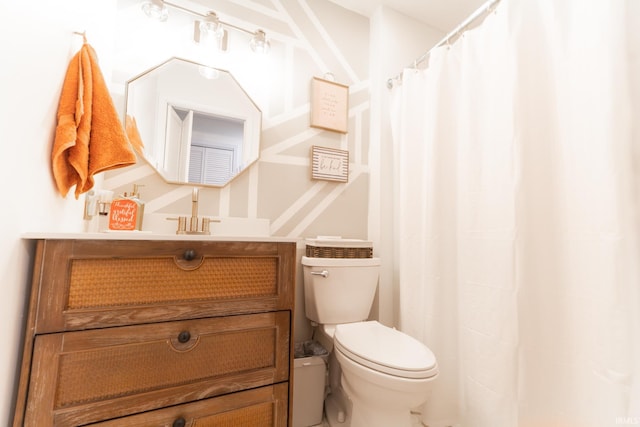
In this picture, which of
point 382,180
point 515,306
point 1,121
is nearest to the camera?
point 1,121

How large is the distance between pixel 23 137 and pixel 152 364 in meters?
0.60

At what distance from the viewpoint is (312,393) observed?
129 cm

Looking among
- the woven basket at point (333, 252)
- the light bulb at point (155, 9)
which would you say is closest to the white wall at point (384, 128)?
the woven basket at point (333, 252)

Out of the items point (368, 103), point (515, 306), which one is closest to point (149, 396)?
point (515, 306)

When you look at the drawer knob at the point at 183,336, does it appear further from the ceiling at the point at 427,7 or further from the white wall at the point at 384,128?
the ceiling at the point at 427,7

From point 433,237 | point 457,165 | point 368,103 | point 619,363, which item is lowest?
point 619,363

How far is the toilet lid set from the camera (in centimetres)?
92

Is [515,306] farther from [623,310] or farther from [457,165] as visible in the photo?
[457,165]

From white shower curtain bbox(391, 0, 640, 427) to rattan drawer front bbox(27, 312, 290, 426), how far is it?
782mm

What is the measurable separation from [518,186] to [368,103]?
3.78ft

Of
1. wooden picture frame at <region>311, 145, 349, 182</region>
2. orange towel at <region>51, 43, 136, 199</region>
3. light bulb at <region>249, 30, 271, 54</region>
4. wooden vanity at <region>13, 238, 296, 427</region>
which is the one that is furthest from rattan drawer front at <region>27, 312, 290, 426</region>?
light bulb at <region>249, 30, 271, 54</region>

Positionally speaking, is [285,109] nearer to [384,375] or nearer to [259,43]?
[259,43]

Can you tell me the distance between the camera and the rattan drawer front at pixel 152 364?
0.61 m

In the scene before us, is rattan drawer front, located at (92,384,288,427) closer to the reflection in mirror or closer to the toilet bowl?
the toilet bowl
